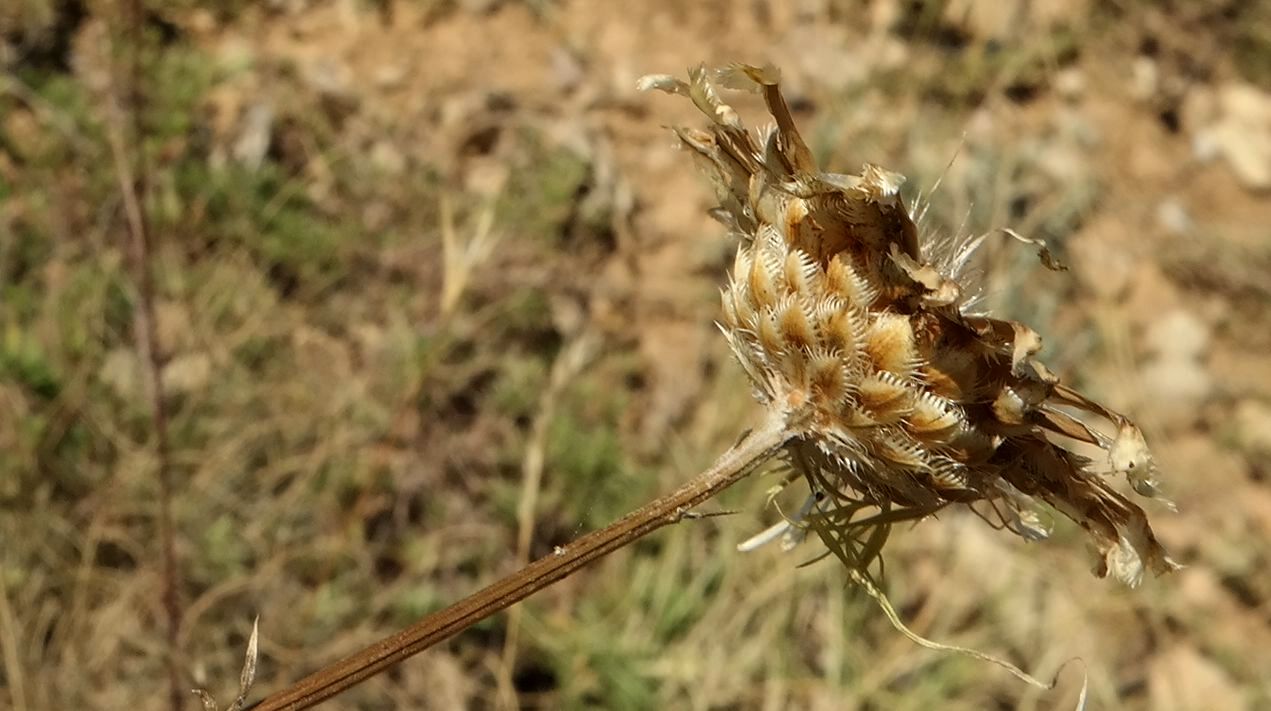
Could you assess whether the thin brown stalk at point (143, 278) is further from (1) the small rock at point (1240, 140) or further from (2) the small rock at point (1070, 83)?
(1) the small rock at point (1240, 140)

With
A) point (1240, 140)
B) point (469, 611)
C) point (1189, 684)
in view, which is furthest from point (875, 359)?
point (1240, 140)

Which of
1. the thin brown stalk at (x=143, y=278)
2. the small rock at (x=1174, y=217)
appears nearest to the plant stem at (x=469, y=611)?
the thin brown stalk at (x=143, y=278)

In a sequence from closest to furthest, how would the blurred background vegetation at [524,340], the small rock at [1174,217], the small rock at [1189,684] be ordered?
1. the blurred background vegetation at [524,340]
2. the small rock at [1189,684]
3. the small rock at [1174,217]

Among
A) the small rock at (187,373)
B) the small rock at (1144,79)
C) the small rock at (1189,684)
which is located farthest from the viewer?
the small rock at (1144,79)

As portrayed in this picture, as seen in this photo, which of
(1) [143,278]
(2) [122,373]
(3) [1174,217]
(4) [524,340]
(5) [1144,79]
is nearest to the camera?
(1) [143,278]

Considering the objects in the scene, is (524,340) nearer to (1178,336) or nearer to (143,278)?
(143,278)

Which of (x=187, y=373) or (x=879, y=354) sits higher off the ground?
(x=879, y=354)

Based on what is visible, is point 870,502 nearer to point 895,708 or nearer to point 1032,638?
point 895,708

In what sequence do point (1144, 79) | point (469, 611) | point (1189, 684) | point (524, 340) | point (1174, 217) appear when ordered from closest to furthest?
1. point (469, 611)
2. point (524, 340)
3. point (1189, 684)
4. point (1174, 217)
5. point (1144, 79)
